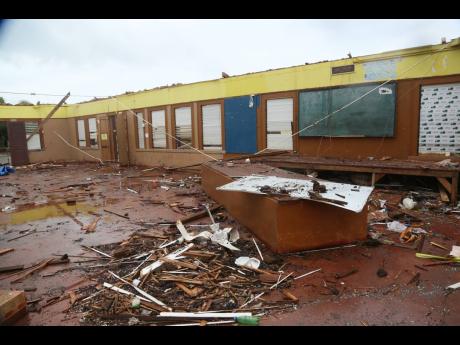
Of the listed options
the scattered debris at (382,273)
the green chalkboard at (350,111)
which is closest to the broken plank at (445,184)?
the green chalkboard at (350,111)

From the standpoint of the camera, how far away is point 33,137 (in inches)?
826

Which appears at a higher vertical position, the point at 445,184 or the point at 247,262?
the point at 445,184

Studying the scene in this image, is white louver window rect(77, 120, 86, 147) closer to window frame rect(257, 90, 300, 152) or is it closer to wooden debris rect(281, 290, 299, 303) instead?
window frame rect(257, 90, 300, 152)

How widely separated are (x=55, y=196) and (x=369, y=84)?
10650 mm

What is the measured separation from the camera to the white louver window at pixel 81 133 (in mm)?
22058

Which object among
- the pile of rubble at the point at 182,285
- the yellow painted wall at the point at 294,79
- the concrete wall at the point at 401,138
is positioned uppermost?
the yellow painted wall at the point at 294,79

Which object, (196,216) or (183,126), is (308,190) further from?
(183,126)

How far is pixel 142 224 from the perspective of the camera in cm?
672

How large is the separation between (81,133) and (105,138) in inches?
179

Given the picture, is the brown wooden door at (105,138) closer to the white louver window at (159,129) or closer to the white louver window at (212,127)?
the white louver window at (159,129)

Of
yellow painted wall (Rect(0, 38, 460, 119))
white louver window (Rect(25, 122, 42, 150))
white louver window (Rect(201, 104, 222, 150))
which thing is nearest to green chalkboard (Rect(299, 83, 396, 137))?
yellow painted wall (Rect(0, 38, 460, 119))

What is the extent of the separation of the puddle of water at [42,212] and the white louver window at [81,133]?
47.4 ft

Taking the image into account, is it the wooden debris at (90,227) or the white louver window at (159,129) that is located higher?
the white louver window at (159,129)

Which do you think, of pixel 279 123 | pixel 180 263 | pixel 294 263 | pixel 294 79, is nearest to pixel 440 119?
pixel 294 79
